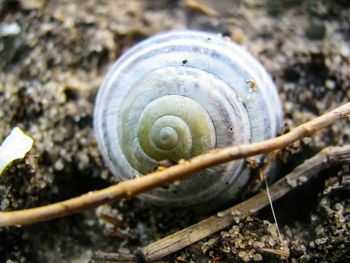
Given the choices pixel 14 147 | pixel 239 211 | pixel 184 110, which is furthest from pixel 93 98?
pixel 239 211

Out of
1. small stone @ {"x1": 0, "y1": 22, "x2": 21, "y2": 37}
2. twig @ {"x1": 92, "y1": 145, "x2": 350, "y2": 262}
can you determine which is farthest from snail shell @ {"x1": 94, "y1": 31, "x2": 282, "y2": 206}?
small stone @ {"x1": 0, "y1": 22, "x2": 21, "y2": 37}

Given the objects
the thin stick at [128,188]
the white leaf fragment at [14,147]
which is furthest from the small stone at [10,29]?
the thin stick at [128,188]

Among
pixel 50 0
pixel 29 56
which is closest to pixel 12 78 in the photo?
pixel 29 56

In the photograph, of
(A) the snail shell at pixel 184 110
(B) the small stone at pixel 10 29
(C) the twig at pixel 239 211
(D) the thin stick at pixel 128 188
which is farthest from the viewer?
(B) the small stone at pixel 10 29

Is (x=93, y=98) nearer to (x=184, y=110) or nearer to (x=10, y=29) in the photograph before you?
(x=10, y=29)

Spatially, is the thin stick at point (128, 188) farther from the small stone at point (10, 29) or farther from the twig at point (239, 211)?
the small stone at point (10, 29)

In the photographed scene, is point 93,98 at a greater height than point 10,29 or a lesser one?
lesser

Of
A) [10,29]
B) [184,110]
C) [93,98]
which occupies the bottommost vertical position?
[184,110]
